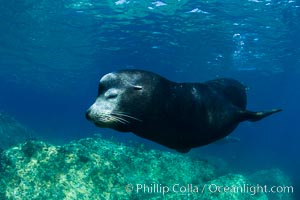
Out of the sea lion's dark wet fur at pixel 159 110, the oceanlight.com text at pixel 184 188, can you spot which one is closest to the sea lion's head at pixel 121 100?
the sea lion's dark wet fur at pixel 159 110

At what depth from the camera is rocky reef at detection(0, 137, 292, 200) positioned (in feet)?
25.3

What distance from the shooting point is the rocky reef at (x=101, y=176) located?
25.3 ft

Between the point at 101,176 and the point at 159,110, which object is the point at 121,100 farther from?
the point at 101,176

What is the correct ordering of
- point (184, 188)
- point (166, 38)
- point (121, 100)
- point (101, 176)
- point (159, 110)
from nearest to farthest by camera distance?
point (121, 100), point (159, 110), point (101, 176), point (184, 188), point (166, 38)

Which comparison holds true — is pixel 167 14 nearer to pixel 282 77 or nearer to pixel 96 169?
pixel 96 169

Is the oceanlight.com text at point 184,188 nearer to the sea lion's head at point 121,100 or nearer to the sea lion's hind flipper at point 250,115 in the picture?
the sea lion's hind flipper at point 250,115

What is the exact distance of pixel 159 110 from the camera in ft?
12.3

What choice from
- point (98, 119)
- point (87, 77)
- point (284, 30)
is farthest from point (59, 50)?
point (98, 119)

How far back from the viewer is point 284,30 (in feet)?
75.2

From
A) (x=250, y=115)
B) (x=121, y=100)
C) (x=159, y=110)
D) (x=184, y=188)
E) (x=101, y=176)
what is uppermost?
(x=121, y=100)

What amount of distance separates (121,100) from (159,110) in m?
0.45

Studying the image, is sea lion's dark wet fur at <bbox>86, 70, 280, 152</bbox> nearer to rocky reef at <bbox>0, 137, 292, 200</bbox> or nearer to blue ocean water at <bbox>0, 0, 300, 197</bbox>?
rocky reef at <bbox>0, 137, 292, 200</bbox>

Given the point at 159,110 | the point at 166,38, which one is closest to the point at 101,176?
the point at 159,110

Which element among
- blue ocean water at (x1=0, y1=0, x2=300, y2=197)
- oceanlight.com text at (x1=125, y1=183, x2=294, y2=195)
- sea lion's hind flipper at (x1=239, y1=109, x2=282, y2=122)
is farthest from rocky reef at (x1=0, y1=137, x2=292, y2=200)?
blue ocean water at (x1=0, y1=0, x2=300, y2=197)
